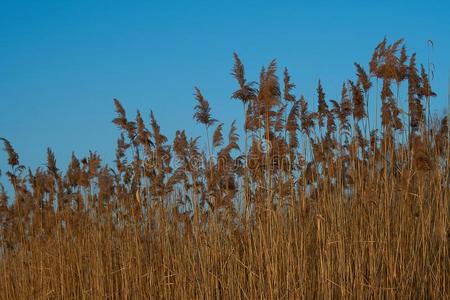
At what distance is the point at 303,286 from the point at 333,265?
26 centimetres

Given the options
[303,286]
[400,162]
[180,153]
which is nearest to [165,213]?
[180,153]

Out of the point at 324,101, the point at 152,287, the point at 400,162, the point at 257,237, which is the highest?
the point at 324,101

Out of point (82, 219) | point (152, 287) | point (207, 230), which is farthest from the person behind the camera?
point (82, 219)

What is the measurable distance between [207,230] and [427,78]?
2.24 m

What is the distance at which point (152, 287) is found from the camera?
17.1 ft

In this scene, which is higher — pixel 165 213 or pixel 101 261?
pixel 165 213

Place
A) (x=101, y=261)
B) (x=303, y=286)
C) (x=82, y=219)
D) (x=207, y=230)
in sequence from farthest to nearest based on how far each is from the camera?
(x=82, y=219)
(x=101, y=261)
(x=207, y=230)
(x=303, y=286)

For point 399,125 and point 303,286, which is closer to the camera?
point 303,286

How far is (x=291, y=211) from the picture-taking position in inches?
170

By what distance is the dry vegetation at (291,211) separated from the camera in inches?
164

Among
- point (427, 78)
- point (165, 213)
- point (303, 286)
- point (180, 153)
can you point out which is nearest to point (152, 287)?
point (165, 213)

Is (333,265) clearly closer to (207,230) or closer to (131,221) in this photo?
(207,230)

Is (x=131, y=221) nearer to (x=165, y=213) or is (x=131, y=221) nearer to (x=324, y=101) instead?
(x=165, y=213)

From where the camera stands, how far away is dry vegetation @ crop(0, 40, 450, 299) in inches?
164
